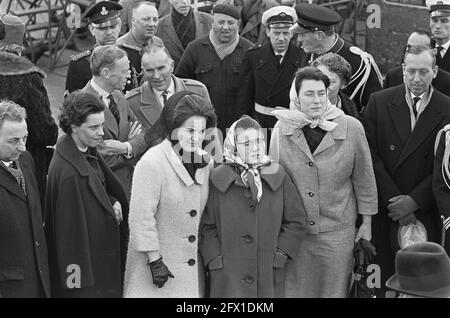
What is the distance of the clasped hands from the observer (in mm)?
7430

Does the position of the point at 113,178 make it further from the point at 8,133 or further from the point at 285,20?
the point at 285,20

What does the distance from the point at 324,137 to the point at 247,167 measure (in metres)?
0.64

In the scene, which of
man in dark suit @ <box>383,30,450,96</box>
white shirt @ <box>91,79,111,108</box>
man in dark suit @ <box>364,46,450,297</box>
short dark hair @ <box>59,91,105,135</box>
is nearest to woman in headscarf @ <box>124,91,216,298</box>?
short dark hair @ <box>59,91,105,135</box>

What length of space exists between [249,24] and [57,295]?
4.50 m

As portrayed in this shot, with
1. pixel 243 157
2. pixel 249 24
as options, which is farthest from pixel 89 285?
pixel 249 24

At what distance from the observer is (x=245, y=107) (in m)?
9.03

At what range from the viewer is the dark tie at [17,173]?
6566 millimetres

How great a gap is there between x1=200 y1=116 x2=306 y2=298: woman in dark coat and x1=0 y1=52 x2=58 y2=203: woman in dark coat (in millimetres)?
1596

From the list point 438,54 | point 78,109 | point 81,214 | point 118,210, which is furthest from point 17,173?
point 438,54

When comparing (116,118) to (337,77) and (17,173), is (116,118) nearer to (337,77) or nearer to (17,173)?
(17,173)

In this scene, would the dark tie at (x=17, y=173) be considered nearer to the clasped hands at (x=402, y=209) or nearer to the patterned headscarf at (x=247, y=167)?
the patterned headscarf at (x=247, y=167)

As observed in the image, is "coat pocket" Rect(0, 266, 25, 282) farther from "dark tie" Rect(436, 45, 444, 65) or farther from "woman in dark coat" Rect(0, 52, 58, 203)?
"dark tie" Rect(436, 45, 444, 65)

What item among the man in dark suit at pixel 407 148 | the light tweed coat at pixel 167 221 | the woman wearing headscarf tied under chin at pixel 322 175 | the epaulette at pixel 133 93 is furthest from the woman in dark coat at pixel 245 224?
the epaulette at pixel 133 93

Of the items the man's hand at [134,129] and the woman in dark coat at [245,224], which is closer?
the woman in dark coat at [245,224]
